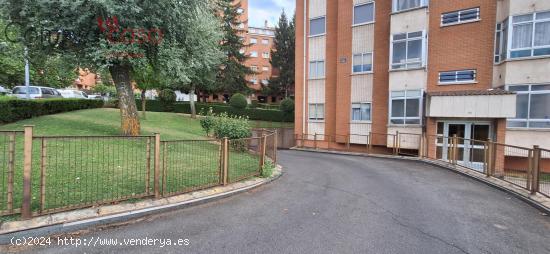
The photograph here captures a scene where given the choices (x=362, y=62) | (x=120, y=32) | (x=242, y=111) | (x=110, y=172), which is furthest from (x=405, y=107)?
(x=242, y=111)

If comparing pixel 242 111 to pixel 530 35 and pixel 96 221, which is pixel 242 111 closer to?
pixel 530 35

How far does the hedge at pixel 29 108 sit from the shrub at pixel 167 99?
11786 millimetres

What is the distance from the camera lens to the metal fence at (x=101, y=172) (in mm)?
4430

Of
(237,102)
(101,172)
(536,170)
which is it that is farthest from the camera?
(237,102)

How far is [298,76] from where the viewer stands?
2214cm

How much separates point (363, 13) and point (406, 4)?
2.92 metres

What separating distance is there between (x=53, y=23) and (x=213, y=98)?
139 ft

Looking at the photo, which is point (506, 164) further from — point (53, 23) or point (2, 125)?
point (2, 125)

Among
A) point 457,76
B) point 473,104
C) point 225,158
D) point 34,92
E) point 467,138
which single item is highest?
point 457,76

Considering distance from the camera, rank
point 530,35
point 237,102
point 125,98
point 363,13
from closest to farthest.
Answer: point 125,98
point 530,35
point 363,13
point 237,102

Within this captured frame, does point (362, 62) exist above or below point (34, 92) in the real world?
above

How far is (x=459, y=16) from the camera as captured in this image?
15.5 meters

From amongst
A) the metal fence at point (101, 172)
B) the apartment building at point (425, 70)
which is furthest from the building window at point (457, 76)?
the metal fence at point (101, 172)

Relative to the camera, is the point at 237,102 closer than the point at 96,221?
No
